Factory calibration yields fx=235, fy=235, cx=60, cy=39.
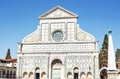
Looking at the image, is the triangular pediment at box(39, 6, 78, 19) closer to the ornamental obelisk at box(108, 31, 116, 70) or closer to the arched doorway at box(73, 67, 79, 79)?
the arched doorway at box(73, 67, 79, 79)

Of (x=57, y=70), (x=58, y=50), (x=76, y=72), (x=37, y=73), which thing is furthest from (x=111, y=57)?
(x=37, y=73)

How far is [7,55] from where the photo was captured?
2397 inches

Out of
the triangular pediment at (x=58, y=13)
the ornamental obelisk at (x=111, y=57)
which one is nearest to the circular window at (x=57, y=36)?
the triangular pediment at (x=58, y=13)

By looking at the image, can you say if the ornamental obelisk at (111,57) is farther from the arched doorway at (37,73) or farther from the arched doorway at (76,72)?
the arched doorway at (37,73)

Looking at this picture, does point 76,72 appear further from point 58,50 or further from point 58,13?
point 58,13

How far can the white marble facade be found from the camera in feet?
121

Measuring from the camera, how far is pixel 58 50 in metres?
38.0

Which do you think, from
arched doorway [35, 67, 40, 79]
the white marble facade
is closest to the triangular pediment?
the white marble facade

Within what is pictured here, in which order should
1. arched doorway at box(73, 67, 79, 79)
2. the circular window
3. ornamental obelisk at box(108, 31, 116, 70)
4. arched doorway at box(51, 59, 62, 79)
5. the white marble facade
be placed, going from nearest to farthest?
ornamental obelisk at box(108, 31, 116, 70), the white marble facade, arched doorway at box(73, 67, 79, 79), arched doorway at box(51, 59, 62, 79), the circular window

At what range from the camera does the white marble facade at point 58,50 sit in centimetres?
3684

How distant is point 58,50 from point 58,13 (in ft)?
20.8

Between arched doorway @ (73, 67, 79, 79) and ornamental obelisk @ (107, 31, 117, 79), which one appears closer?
ornamental obelisk @ (107, 31, 117, 79)

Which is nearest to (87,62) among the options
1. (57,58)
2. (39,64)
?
(57,58)

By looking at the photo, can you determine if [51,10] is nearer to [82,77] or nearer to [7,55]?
[82,77]
